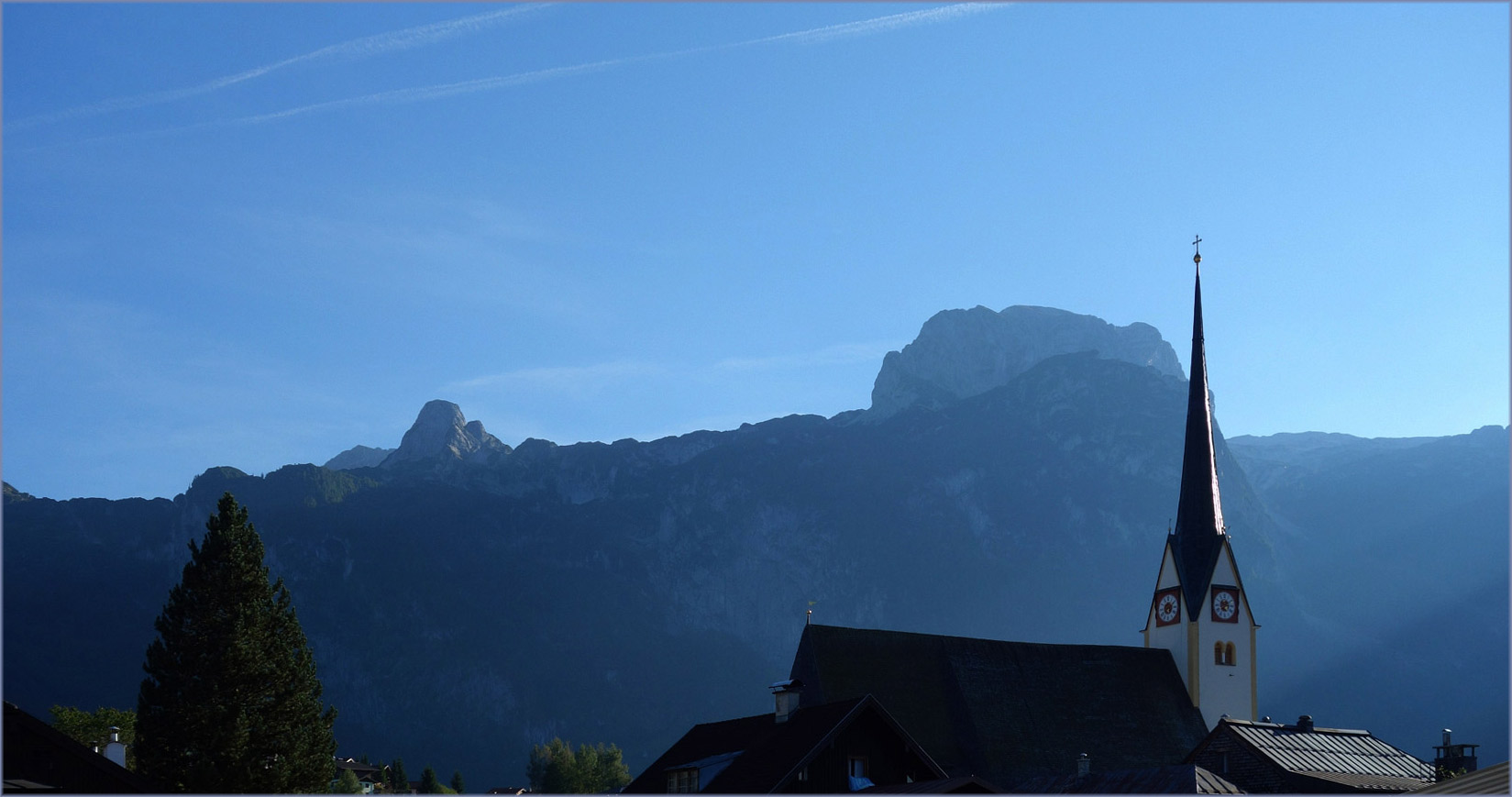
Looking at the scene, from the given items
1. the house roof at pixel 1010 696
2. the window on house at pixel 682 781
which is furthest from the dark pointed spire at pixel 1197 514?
the window on house at pixel 682 781

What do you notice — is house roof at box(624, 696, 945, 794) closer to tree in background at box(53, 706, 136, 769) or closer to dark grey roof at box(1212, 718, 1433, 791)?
dark grey roof at box(1212, 718, 1433, 791)

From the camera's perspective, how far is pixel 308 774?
1671 inches

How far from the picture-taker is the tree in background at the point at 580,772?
144 metres

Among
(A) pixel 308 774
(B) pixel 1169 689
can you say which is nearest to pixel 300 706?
(A) pixel 308 774

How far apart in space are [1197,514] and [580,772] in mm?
95082

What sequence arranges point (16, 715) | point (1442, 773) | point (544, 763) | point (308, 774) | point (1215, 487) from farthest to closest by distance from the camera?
point (544, 763) < point (1215, 487) < point (308, 774) < point (1442, 773) < point (16, 715)

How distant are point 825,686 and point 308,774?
20248 millimetres

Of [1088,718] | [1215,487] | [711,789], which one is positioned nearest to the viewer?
[711,789]

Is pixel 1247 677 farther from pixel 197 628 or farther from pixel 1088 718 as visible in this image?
pixel 197 628

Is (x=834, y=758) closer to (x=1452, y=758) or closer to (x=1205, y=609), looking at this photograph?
(x=1452, y=758)

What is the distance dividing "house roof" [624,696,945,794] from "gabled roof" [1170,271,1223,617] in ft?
79.4

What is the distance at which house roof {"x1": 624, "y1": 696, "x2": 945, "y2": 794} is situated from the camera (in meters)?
39.7

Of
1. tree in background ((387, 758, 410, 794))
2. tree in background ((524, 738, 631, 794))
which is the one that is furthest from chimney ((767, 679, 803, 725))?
tree in background ((524, 738, 631, 794))

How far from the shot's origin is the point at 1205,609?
6606 cm
